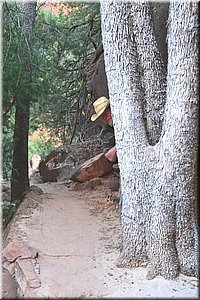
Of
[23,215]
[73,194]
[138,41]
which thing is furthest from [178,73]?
[73,194]

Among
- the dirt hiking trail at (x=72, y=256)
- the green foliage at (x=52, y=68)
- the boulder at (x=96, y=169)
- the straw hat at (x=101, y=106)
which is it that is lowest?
the dirt hiking trail at (x=72, y=256)

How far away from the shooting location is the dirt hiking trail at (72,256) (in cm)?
313

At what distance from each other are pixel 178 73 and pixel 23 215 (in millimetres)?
2634

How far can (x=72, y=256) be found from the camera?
3775mm

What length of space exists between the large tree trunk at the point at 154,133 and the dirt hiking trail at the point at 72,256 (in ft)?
0.65

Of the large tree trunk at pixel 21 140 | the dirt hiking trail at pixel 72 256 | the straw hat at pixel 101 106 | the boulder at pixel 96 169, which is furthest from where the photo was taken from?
the boulder at pixel 96 169

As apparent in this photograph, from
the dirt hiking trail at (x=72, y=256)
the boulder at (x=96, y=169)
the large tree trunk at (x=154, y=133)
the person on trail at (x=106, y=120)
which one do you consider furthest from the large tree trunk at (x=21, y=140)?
the large tree trunk at (x=154, y=133)

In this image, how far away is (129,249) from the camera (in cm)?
354

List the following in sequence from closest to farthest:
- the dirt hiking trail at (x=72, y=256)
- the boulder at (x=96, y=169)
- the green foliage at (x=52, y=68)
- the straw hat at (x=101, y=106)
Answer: the dirt hiking trail at (x=72, y=256) < the straw hat at (x=101, y=106) < the green foliage at (x=52, y=68) < the boulder at (x=96, y=169)

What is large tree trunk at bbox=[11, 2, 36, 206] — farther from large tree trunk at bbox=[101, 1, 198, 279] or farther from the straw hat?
large tree trunk at bbox=[101, 1, 198, 279]

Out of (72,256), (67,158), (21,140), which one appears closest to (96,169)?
(21,140)

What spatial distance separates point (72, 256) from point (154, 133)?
1.27 m

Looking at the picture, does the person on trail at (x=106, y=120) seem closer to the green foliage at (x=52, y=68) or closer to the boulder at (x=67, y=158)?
the green foliage at (x=52, y=68)

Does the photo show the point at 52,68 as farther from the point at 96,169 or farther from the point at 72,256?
the point at 72,256
